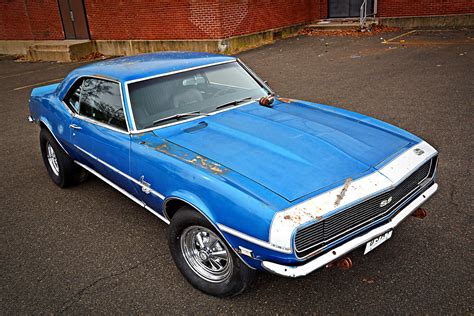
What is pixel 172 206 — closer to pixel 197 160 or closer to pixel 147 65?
pixel 197 160

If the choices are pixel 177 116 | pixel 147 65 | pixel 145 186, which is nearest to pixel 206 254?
pixel 145 186

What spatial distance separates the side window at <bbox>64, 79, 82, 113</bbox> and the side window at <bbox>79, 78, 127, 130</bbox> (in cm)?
9

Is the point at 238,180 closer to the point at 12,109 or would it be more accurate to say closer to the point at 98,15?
the point at 12,109

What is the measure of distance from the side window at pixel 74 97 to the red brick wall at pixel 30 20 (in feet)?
47.0

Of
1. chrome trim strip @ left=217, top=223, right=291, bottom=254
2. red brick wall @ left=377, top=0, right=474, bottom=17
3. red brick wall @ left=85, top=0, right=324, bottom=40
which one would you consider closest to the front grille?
chrome trim strip @ left=217, top=223, right=291, bottom=254

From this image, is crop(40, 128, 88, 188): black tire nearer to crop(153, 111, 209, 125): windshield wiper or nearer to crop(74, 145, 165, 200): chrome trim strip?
crop(74, 145, 165, 200): chrome trim strip

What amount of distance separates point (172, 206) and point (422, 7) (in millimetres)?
15742

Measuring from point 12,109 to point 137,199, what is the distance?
23.2 ft

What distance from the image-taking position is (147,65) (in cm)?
396

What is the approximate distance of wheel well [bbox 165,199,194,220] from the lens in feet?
9.68

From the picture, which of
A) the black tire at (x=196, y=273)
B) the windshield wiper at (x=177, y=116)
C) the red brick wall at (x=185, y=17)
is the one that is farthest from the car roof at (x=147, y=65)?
the red brick wall at (x=185, y=17)

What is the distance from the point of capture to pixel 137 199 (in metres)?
3.47

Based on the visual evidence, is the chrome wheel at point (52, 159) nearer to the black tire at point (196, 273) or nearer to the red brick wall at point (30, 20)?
the black tire at point (196, 273)

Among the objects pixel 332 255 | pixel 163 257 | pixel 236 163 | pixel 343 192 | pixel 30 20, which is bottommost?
pixel 163 257
